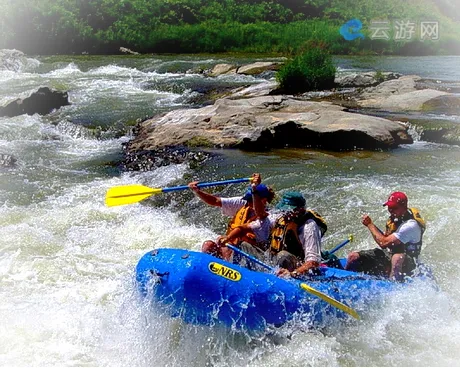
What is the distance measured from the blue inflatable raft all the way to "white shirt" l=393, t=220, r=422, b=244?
76cm

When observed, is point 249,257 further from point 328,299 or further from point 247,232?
point 328,299

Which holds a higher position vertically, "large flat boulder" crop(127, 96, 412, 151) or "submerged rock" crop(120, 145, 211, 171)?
"large flat boulder" crop(127, 96, 412, 151)

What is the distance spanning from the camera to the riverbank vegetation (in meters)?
26.9

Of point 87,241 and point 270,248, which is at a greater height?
point 270,248

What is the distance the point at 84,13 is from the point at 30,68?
12.4 meters

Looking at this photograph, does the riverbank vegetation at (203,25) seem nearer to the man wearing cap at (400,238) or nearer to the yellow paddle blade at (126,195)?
the yellow paddle blade at (126,195)

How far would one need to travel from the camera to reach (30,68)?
68.8 ft

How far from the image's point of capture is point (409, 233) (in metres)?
4.39

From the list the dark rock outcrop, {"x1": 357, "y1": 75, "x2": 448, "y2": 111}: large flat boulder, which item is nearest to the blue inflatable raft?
{"x1": 357, "y1": 75, "x2": 448, "y2": 111}: large flat boulder

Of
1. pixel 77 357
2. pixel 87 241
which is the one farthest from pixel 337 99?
Answer: pixel 77 357

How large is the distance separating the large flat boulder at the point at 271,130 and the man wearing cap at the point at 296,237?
15.8ft

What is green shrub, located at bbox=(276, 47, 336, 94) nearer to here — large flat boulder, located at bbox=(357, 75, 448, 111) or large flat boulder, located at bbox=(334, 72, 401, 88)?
large flat boulder, located at bbox=(334, 72, 401, 88)

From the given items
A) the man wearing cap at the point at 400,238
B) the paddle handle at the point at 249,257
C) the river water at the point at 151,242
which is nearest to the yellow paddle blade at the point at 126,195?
the river water at the point at 151,242

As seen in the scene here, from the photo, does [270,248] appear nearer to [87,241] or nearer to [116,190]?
[116,190]
